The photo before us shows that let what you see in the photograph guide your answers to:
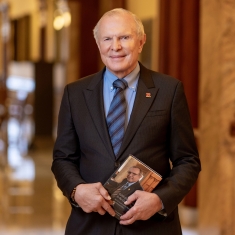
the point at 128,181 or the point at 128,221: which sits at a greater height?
the point at 128,181

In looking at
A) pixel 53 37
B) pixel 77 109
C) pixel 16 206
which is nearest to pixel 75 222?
pixel 77 109

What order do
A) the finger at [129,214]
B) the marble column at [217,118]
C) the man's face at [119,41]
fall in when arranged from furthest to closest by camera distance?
1. the marble column at [217,118]
2. the man's face at [119,41]
3. the finger at [129,214]

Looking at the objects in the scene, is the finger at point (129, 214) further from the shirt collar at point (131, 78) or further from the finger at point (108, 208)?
the shirt collar at point (131, 78)

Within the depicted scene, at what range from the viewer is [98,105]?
10.3ft

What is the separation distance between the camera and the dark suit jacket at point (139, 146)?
3.05 m

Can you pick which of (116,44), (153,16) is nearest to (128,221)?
(116,44)

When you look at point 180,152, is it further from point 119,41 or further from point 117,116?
point 119,41

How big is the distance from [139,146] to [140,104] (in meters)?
0.18

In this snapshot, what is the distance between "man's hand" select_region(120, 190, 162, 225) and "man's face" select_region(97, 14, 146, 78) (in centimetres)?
54

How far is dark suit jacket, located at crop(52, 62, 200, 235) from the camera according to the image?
3.05 m

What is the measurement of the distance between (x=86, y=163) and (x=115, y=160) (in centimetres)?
16

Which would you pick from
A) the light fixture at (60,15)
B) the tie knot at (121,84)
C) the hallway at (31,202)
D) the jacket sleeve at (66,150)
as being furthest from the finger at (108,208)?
the light fixture at (60,15)

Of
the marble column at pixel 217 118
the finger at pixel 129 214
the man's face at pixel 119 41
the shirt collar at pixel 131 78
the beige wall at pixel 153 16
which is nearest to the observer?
the finger at pixel 129 214

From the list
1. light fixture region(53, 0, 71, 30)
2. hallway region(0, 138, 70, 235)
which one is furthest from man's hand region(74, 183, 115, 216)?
light fixture region(53, 0, 71, 30)
